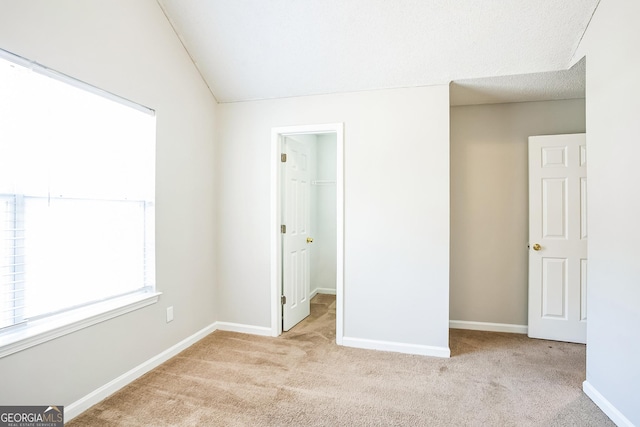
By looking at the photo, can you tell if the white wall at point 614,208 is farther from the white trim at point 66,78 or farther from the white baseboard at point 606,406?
the white trim at point 66,78

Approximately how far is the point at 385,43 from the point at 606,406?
2.97m

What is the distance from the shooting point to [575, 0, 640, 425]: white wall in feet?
5.89

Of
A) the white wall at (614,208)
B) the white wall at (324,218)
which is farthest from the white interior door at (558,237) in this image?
the white wall at (324,218)

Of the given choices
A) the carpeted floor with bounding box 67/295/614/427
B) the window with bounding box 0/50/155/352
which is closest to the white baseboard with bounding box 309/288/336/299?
the carpeted floor with bounding box 67/295/614/427

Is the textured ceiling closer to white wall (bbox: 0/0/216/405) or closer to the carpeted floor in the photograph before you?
white wall (bbox: 0/0/216/405)

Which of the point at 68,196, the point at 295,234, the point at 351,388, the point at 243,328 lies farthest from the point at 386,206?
the point at 68,196

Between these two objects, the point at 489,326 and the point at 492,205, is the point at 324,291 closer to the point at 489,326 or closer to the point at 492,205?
the point at 489,326

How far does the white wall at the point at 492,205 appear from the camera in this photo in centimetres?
339

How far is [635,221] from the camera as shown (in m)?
1.79

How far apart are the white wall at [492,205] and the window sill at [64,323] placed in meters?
3.16

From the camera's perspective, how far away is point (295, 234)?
3551mm

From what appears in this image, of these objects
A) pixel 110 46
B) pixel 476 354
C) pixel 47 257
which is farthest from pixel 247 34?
pixel 476 354

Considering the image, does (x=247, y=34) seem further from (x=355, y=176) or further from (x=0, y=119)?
(x=0, y=119)

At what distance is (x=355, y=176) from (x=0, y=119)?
2.42m
